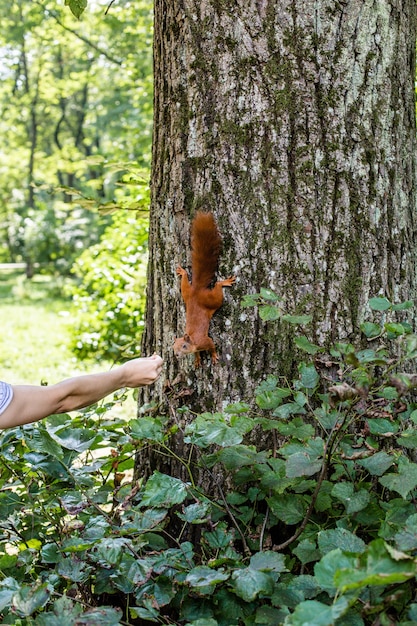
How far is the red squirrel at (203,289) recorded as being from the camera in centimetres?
192

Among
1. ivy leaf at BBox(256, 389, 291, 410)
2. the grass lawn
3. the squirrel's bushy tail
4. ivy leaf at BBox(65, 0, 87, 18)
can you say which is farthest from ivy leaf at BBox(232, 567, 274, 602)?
the grass lawn

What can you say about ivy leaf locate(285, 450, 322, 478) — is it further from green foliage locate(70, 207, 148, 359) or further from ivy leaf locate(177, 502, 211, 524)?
green foliage locate(70, 207, 148, 359)

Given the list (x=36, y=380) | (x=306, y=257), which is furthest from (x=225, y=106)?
(x=36, y=380)

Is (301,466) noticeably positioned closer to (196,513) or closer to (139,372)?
(196,513)

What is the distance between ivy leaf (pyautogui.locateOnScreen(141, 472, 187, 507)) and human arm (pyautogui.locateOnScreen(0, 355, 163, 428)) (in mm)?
356

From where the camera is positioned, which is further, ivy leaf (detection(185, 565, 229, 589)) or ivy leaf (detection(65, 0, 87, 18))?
ivy leaf (detection(65, 0, 87, 18))

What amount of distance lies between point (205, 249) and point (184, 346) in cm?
28

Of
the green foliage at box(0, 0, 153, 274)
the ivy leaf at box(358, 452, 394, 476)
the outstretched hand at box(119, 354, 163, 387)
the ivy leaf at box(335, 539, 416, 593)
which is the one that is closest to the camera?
the ivy leaf at box(335, 539, 416, 593)

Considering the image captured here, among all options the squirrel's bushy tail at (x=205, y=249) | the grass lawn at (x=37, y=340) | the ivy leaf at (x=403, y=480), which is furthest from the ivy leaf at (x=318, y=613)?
the grass lawn at (x=37, y=340)

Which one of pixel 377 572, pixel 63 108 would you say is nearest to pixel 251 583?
pixel 377 572

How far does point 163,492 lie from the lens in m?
1.53

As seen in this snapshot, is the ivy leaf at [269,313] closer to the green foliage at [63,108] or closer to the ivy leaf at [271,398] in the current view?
the ivy leaf at [271,398]

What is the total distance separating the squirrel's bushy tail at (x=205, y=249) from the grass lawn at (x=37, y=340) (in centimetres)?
180

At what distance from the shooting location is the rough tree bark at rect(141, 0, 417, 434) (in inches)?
74.2
